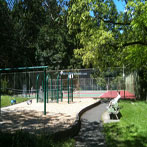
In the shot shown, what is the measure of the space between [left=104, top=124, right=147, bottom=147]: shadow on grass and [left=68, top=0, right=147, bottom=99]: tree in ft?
20.7

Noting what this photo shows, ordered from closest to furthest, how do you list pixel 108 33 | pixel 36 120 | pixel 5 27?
pixel 5 27
pixel 36 120
pixel 108 33

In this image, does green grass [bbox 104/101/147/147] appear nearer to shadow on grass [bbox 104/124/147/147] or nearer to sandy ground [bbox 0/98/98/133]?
shadow on grass [bbox 104/124/147/147]

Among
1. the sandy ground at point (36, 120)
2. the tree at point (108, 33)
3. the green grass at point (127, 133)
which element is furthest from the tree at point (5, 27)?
the tree at point (108, 33)

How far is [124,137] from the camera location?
5727 mm

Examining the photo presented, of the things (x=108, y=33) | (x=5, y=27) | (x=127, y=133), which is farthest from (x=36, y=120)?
(x=108, y=33)

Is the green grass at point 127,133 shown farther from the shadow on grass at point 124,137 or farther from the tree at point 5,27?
the tree at point 5,27

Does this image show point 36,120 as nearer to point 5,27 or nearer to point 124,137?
point 124,137

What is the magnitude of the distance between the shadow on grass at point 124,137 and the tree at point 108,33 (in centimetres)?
631

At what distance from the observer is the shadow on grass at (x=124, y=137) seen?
5.16m

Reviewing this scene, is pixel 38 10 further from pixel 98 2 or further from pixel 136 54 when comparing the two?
pixel 136 54

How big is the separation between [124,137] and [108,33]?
7686mm

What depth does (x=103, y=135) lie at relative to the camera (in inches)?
245

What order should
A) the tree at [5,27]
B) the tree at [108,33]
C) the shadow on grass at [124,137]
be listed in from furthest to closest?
the tree at [108,33], the tree at [5,27], the shadow on grass at [124,137]

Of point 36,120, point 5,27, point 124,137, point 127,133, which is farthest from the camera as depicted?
point 36,120
